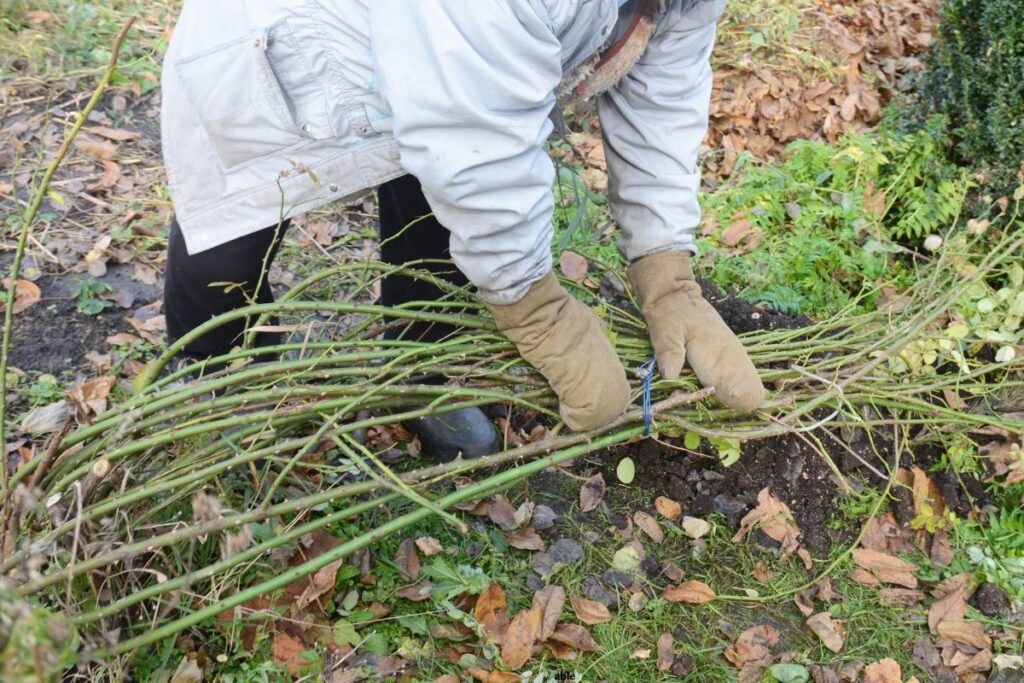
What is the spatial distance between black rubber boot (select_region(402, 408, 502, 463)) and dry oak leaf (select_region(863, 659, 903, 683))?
3.75 feet

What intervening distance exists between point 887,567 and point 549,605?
0.98 m

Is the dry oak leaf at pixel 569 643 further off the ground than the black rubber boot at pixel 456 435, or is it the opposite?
the black rubber boot at pixel 456 435

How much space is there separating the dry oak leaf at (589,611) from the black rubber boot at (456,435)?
515 millimetres

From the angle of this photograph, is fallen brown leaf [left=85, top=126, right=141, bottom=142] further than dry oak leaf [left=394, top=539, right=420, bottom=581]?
Yes

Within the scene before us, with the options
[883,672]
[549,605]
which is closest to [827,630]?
[883,672]

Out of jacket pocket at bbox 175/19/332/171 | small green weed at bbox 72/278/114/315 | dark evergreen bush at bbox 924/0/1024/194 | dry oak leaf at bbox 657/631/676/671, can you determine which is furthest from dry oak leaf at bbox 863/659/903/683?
small green weed at bbox 72/278/114/315

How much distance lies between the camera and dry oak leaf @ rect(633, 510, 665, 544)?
234 cm

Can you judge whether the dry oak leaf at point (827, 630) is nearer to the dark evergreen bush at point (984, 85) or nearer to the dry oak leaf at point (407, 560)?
the dry oak leaf at point (407, 560)

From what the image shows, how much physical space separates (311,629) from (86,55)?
9.74ft

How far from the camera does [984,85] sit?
314 centimetres

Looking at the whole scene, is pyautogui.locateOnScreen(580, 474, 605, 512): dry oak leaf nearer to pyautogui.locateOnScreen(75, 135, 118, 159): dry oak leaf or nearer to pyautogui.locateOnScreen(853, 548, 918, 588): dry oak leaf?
pyautogui.locateOnScreen(853, 548, 918, 588): dry oak leaf

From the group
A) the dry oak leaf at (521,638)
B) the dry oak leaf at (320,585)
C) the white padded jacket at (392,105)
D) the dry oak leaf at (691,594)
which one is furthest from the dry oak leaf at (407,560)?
the white padded jacket at (392,105)

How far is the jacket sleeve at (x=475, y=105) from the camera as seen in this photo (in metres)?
1.42

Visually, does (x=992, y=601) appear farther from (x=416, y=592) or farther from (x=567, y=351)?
(x=416, y=592)
